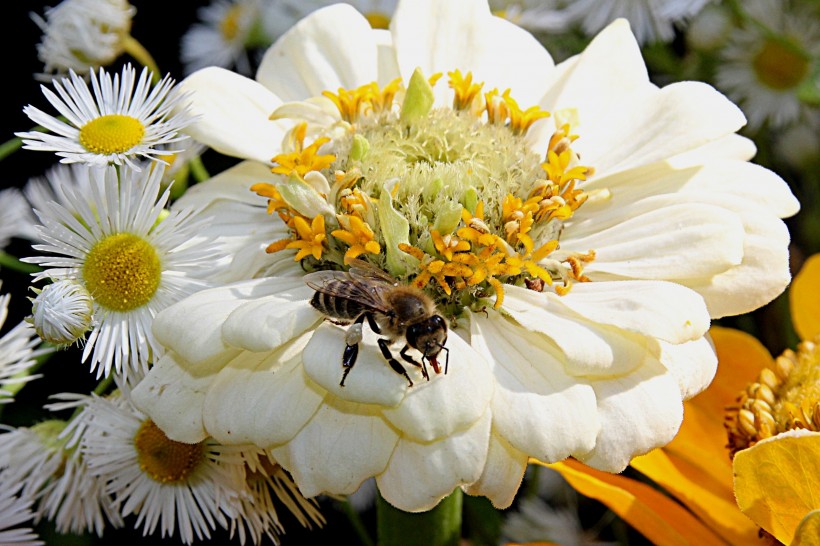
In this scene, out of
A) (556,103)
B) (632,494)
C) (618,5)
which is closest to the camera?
(632,494)

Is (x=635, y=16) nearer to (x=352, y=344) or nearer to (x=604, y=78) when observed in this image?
(x=604, y=78)

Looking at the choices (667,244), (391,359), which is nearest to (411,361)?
(391,359)

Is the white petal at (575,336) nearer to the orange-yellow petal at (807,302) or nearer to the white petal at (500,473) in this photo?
the white petal at (500,473)

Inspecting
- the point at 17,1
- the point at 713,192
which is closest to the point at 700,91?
the point at 713,192

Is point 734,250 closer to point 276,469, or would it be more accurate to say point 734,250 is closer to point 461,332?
point 461,332

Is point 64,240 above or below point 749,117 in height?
above

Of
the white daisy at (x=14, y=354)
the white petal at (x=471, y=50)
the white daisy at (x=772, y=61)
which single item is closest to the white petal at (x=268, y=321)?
the white daisy at (x=14, y=354)
